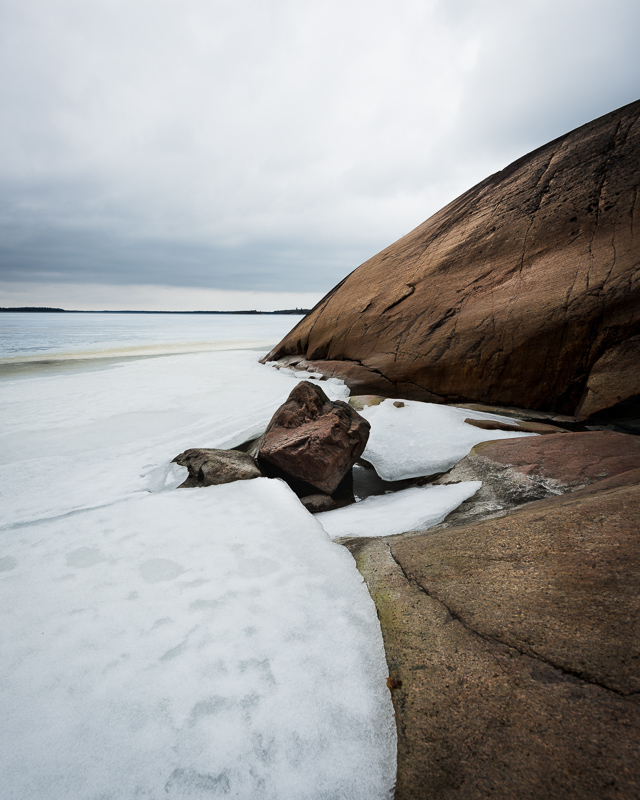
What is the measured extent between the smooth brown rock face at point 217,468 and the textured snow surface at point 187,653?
232 millimetres

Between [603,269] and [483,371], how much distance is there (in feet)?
8.00

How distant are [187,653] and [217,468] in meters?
2.33

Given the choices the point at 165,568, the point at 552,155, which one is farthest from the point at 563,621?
the point at 552,155

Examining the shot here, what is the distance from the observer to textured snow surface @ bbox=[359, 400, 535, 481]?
498cm

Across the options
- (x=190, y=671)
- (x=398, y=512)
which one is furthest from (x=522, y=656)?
(x=398, y=512)

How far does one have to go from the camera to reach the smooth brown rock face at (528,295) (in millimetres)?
6266

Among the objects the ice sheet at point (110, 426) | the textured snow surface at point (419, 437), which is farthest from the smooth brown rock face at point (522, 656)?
the ice sheet at point (110, 426)

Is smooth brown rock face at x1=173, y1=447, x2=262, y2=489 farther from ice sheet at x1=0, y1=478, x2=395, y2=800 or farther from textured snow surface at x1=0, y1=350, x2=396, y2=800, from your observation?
ice sheet at x1=0, y1=478, x2=395, y2=800

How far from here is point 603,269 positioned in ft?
21.1

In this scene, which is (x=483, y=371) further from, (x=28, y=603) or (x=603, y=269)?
(x=28, y=603)

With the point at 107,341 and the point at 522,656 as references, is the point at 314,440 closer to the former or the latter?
the point at 522,656

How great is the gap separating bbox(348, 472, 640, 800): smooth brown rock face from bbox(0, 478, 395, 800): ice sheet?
0.51ft

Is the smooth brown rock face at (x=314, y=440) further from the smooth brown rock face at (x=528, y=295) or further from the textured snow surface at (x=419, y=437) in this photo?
the smooth brown rock face at (x=528, y=295)

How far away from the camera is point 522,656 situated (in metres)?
1.60
